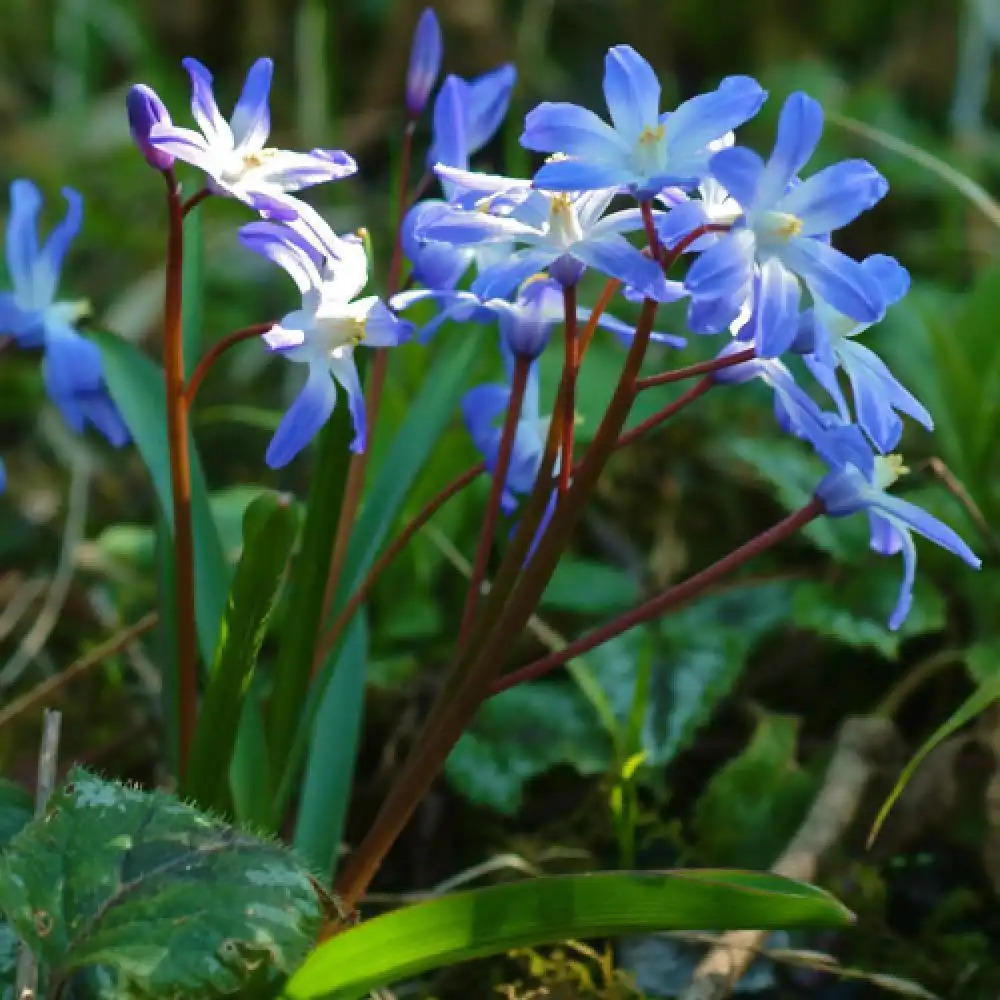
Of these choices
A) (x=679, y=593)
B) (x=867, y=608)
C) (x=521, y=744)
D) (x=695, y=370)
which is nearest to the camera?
(x=695, y=370)

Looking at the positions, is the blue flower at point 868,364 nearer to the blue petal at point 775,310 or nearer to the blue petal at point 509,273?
the blue petal at point 775,310

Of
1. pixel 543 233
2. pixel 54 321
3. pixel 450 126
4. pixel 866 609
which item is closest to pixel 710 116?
pixel 543 233

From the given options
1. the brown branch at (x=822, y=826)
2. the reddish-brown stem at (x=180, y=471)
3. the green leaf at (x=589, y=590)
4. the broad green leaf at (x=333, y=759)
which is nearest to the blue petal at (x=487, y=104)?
the reddish-brown stem at (x=180, y=471)

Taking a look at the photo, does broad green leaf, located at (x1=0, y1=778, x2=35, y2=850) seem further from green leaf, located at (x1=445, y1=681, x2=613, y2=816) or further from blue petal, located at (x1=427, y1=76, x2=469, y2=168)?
blue petal, located at (x1=427, y1=76, x2=469, y2=168)

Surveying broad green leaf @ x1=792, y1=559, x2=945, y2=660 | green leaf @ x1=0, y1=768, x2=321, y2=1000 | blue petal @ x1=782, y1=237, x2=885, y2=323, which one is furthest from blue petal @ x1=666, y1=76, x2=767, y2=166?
broad green leaf @ x1=792, y1=559, x2=945, y2=660

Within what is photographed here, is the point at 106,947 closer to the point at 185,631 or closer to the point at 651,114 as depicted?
the point at 185,631

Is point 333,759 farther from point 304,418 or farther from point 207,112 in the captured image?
point 207,112

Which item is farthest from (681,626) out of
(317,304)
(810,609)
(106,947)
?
(106,947)
